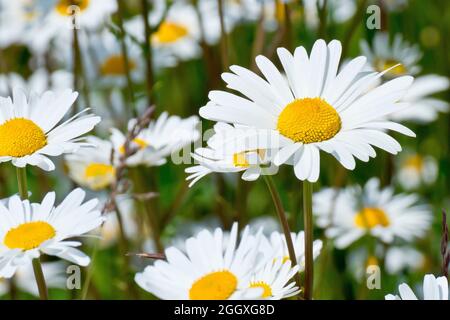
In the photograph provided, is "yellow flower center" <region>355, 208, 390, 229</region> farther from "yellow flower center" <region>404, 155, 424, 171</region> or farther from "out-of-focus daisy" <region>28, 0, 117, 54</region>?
"out-of-focus daisy" <region>28, 0, 117, 54</region>

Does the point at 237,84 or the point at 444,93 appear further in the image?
the point at 444,93

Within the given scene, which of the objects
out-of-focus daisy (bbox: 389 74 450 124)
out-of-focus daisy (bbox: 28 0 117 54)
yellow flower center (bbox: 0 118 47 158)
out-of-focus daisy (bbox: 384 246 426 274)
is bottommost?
out-of-focus daisy (bbox: 384 246 426 274)

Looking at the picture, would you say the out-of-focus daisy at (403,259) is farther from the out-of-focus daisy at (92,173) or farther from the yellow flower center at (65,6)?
the yellow flower center at (65,6)

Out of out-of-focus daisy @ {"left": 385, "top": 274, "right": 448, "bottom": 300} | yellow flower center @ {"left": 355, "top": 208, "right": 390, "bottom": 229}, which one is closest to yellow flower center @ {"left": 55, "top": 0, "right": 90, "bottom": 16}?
yellow flower center @ {"left": 355, "top": 208, "right": 390, "bottom": 229}

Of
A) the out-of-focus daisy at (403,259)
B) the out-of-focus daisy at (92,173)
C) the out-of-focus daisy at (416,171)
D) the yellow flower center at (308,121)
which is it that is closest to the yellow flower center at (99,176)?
the out-of-focus daisy at (92,173)

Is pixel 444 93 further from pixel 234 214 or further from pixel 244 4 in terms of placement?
pixel 234 214

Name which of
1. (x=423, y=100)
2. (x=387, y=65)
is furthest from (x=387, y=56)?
(x=423, y=100)

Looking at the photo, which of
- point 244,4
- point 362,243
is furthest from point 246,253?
point 244,4

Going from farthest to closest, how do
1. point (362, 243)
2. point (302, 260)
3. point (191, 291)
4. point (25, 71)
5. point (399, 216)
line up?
point (25, 71), point (362, 243), point (399, 216), point (302, 260), point (191, 291)
